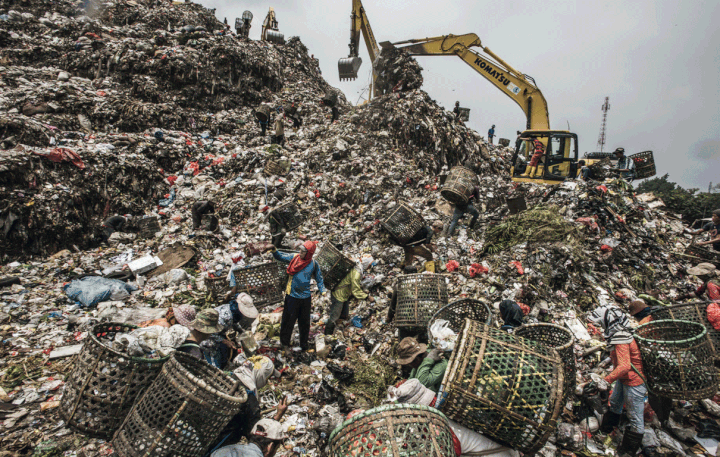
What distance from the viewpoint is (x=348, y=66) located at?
10.4 metres

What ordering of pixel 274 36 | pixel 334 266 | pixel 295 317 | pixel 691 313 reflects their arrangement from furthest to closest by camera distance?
pixel 274 36 < pixel 334 266 < pixel 295 317 < pixel 691 313

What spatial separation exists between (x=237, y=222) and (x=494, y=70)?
29.3 ft

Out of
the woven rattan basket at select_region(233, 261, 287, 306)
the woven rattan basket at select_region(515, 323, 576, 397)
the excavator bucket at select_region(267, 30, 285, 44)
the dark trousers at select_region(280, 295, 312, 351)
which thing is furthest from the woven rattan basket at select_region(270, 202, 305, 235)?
the excavator bucket at select_region(267, 30, 285, 44)

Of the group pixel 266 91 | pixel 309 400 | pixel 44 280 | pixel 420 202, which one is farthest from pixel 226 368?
pixel 266 91

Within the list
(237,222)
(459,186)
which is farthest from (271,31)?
(459,186)

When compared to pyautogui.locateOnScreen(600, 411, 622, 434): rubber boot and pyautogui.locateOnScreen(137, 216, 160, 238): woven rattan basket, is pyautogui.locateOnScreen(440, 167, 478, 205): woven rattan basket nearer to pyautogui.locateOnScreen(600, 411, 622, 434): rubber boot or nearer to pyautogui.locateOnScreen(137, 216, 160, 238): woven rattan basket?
pyautogui.locateOnScreen(600, 411, 622, 434): rubber boot

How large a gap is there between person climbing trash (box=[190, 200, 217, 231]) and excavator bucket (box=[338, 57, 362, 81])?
634 centimetres

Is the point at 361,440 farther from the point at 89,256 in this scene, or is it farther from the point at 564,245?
the point at 89,256

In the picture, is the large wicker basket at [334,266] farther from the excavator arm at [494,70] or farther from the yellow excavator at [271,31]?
the yellow excavator at [271,31]

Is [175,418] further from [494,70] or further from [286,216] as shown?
[494,70]

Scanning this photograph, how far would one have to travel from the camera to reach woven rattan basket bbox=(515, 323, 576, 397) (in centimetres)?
276

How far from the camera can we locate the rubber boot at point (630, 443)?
2764mm

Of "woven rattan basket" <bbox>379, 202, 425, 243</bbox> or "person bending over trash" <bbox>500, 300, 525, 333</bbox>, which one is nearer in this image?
"person bending over trash" <bbox>500, 300, 525, 333</bbox>

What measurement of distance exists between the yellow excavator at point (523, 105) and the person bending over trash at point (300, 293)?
6.83m
